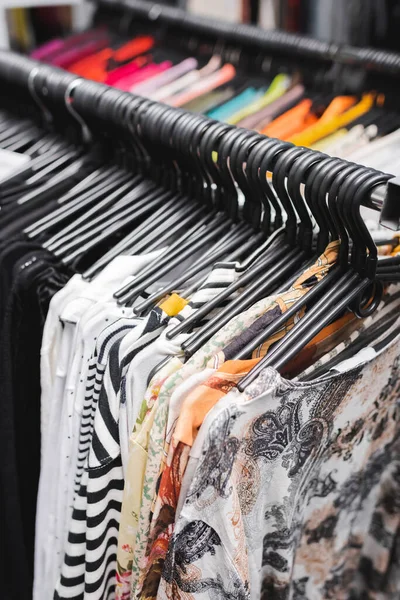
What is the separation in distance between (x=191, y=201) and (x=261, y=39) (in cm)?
59

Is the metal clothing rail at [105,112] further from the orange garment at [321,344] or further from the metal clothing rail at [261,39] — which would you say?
the metal clothing rail at [261,39]

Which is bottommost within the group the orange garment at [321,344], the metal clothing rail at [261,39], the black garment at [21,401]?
the black garment at [21,401]

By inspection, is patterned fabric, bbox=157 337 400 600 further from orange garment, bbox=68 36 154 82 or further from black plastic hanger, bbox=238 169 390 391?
orange garment, bbox=68 36 154 82

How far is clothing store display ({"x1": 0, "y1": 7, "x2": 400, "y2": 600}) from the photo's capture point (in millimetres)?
520

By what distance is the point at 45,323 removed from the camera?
0.67 meters

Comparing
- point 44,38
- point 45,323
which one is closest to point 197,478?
point 45,323

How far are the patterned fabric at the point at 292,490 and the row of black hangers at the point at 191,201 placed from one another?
2.1 inches

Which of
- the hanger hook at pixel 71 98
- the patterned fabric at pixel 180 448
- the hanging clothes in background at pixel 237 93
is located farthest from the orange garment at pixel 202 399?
the hanger hook at pixel 71 98

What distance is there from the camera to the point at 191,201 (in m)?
0.77

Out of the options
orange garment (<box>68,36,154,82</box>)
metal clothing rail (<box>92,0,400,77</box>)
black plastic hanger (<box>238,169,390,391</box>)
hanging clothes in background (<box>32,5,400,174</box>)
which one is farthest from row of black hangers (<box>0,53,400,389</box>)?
metal clothing rail (<box>92,0,400,77</box>)

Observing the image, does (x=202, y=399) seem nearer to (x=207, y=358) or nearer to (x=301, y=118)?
(x=207, y=358)

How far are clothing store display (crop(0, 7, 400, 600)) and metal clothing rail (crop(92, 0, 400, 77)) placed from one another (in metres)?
0.19

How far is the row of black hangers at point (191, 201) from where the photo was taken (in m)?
0.57

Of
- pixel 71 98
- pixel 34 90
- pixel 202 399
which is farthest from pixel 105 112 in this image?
pixel 202 399
